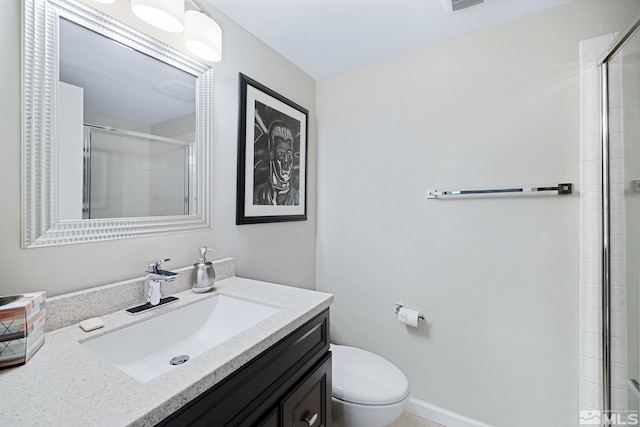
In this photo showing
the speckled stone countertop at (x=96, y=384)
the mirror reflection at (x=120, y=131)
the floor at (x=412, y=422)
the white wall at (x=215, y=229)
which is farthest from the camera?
the floor at (x=412, y=422)

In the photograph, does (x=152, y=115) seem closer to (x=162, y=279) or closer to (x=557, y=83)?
(x=162, y=279)

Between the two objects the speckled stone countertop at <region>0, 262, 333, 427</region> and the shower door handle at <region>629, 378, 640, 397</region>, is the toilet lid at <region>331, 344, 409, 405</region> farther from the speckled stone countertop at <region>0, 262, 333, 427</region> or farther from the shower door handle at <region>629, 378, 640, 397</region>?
the shower door handle at <region>629, 378, 640, 397</region>

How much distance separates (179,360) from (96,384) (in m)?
0.34

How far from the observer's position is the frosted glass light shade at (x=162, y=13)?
927 millimetres

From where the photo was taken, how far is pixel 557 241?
1309mm

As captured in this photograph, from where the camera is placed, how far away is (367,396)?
1.22m

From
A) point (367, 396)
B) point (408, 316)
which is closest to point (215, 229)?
point (367, 396)

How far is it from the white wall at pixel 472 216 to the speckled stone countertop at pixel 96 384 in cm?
112

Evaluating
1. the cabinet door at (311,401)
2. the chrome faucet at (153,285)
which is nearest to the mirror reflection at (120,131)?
the chrome faucet at (153,285)

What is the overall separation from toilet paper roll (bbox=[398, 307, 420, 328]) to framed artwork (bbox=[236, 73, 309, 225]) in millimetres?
865

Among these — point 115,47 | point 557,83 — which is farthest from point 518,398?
point 115,47

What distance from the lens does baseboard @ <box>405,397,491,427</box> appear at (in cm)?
151

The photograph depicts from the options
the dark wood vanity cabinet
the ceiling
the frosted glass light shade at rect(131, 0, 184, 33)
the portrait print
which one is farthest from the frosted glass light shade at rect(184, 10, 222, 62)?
the dark wood vanity cabinet
